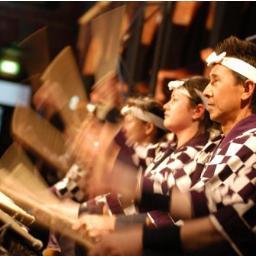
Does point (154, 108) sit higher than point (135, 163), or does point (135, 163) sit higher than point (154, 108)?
point (154, 108)

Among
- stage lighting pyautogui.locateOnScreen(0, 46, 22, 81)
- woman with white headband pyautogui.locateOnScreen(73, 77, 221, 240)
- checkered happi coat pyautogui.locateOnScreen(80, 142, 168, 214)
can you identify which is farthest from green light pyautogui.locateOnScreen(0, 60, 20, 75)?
woman with white headband pyautogui.locateOnScreen(73, 77, 221, 240)

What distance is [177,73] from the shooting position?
6750 mm

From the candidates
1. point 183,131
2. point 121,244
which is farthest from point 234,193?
point 183,131

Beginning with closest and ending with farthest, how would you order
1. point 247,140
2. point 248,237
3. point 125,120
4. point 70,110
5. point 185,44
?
point 248,237 → point 247,140 → point 125,120 → point 70,110 → point 185,44

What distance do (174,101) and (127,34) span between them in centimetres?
576

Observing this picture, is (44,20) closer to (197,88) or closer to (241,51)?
(197,88)

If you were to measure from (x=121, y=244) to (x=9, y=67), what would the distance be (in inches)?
235

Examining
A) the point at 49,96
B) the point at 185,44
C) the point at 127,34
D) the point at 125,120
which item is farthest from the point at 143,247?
the point at 127,34

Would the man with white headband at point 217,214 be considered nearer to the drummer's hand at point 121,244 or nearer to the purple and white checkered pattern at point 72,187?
the drummer's hand at point 121,244

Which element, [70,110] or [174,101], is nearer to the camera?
[174,101]

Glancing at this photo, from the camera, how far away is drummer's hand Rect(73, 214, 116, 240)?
2.50 metres

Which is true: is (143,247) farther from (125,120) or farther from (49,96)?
(49,96)

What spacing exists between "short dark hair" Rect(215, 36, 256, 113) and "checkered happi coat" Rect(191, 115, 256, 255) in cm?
27

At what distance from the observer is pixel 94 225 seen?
254 cm
